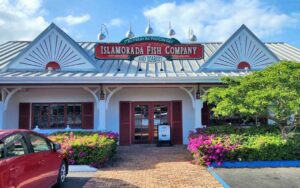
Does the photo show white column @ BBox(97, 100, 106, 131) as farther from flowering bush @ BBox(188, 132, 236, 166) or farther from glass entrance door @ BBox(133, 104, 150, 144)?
flowering bush @ BBox(188, 132, 236, 166)

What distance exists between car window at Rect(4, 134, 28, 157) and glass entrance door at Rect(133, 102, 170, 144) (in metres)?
9.52

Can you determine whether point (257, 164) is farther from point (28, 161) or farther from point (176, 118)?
point (28, 161)

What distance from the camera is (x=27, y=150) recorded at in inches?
219

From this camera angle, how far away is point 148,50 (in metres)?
15.3

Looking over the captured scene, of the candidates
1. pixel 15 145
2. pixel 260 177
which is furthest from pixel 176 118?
pixel 15 145

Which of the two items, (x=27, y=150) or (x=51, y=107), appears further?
(x=51, y=107)

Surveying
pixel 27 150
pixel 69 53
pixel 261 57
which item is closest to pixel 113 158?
pixel 27 150

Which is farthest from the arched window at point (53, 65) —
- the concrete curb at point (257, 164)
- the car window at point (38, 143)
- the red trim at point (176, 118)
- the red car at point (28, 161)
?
the concrete curb at point (257, 164)

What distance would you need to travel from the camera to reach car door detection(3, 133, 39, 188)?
191 inches

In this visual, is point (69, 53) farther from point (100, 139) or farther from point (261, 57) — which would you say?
point (261, 57)

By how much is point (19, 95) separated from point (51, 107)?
1.68 m

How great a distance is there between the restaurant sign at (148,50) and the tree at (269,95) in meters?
4.89

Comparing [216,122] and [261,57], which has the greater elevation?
[261,57]

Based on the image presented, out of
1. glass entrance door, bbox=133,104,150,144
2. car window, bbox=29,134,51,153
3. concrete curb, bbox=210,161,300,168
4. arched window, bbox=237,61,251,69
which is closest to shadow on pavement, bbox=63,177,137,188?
car window, bbox=29,134,51,153
